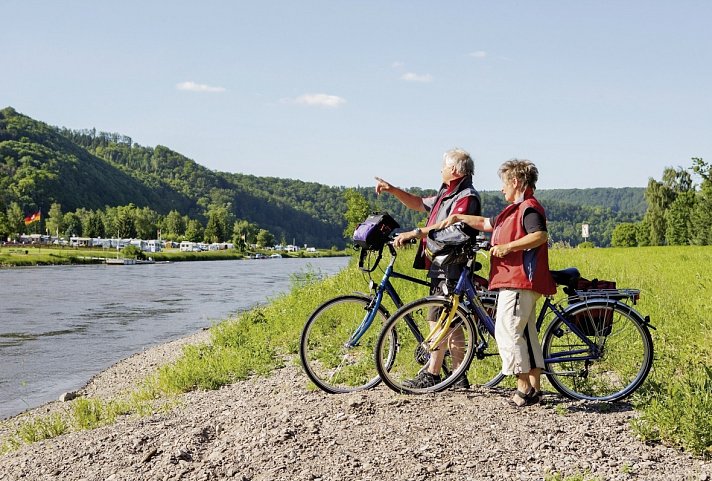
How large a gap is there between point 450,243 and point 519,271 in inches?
24.7

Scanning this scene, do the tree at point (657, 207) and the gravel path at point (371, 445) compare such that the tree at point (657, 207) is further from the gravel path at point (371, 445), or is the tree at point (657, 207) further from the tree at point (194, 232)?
the tree at point (194, 232)

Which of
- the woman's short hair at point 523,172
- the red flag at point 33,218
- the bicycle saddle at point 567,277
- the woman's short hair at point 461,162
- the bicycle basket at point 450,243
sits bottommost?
the bicycle saddle at point 567,277

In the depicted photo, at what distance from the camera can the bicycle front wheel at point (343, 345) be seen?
6410mm

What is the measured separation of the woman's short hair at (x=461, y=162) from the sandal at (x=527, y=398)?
1951 millimetres

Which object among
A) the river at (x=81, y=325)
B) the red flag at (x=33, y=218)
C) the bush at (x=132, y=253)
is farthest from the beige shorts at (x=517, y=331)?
the red flag at (x=33, y=218)

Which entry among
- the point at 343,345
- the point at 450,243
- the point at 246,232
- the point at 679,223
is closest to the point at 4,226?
the point at 246,232

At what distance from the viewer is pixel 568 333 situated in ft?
20.4

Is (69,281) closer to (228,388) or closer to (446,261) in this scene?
(228,388)

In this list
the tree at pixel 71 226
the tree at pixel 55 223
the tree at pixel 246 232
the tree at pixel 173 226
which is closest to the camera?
the tree at pixel 55 223

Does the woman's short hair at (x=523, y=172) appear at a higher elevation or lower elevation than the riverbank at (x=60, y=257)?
higher

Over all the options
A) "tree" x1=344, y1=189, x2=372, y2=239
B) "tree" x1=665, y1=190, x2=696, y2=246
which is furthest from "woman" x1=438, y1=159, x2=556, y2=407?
"tree" x1=665, y1=190, x2=696, y2=246

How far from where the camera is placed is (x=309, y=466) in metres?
5.01

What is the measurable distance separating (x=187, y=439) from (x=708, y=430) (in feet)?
13.1

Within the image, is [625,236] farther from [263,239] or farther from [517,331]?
[517,331]
